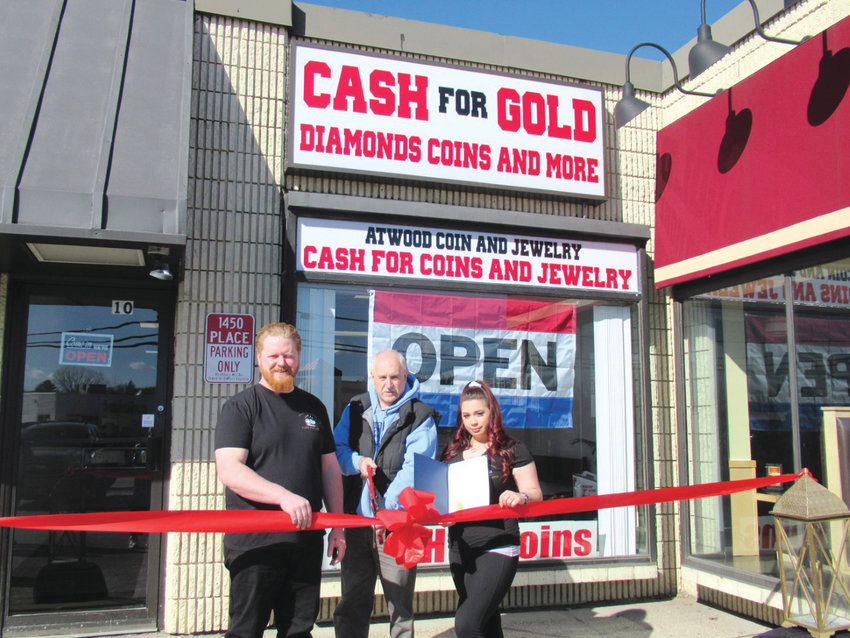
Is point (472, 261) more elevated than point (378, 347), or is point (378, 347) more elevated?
point (472, 261)

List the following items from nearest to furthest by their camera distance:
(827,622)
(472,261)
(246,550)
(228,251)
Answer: (246,550) < (827,622) < (228,251) < (472,261)

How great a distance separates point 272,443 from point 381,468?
887mm

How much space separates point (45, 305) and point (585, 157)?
14.9 ft

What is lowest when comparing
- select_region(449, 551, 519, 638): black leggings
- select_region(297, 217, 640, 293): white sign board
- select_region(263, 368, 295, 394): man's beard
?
select_region(449, 551, 519, 638): black leggings

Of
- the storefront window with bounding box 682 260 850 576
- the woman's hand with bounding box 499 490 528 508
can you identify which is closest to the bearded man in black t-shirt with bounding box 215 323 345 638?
the woman's hand with bounding box 499 490 528 508

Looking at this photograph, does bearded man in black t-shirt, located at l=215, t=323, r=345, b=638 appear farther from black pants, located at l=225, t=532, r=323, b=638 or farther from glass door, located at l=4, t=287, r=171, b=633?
glass door, located at l=4, t=287, r=171, b=633

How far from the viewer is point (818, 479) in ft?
16.4

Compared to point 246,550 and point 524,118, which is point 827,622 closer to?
point 246,550

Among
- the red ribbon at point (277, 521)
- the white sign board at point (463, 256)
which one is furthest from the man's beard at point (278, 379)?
the white sign board at point (463, 256)

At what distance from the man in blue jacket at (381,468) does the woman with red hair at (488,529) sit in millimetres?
279

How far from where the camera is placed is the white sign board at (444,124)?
550 cm

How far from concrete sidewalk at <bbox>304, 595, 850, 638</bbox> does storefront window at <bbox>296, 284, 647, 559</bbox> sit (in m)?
0.45

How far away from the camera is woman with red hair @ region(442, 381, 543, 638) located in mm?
Result: 3512

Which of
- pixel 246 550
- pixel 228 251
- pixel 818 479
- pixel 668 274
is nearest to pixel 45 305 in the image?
pixel 228 251
